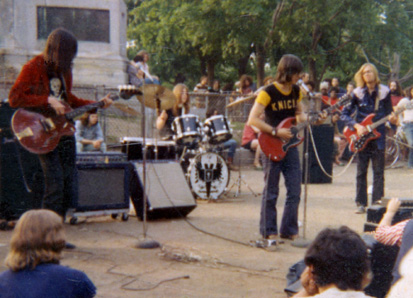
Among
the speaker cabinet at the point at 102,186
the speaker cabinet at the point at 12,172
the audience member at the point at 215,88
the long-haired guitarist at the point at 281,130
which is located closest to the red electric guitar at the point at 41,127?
the speaker cabinet at the point at 12,172

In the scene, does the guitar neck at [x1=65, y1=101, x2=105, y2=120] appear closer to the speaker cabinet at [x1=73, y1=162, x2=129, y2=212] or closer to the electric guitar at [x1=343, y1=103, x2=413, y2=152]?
the speaker cabinet at [x1=73, y1=162, x2=129, y2=212]

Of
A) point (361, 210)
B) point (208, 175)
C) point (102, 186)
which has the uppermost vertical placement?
point (102, 186)

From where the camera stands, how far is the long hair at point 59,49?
16.9 ft

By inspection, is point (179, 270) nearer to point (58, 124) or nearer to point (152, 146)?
point (58, 124)

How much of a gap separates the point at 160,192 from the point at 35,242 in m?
4.85

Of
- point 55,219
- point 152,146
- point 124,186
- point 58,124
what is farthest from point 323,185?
point 55,219

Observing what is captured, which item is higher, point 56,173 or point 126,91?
point 126,91

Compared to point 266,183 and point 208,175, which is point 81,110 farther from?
point 208,175

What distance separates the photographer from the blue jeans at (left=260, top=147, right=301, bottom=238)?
601 centimetres

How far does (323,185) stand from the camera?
36.1 ft

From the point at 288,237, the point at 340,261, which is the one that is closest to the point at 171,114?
the point at 288,237

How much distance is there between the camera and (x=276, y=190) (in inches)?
239

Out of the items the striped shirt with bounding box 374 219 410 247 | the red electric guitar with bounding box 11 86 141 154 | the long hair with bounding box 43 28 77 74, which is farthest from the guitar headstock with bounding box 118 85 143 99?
the striped shirt with bounding box 374 219 410 247

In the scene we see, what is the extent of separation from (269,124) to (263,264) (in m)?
1.60
